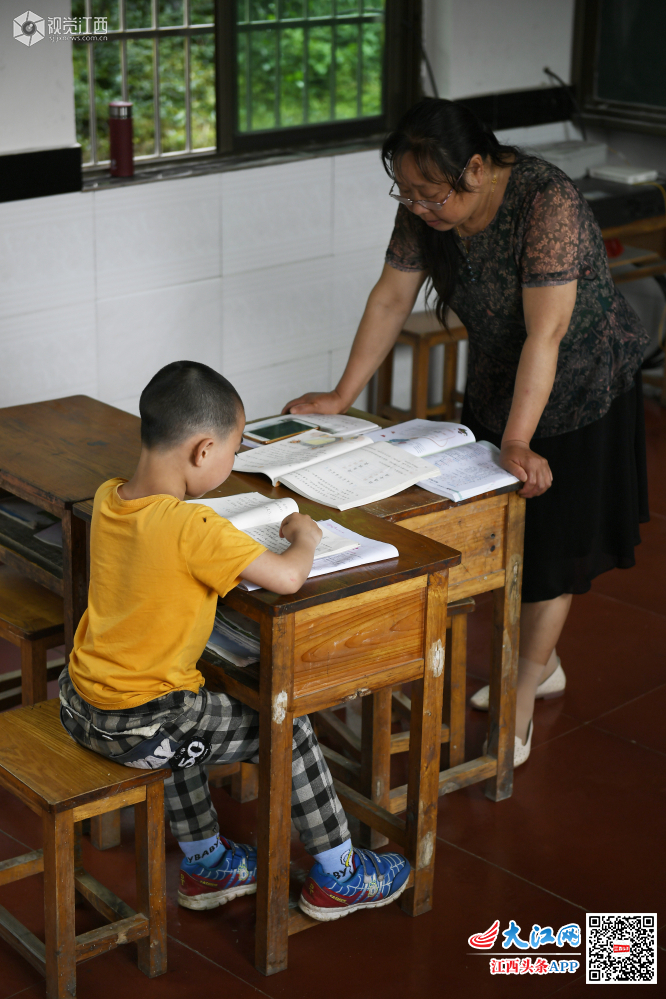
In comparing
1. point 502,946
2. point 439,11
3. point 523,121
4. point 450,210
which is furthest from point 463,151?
point 523,121

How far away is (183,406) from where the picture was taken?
1.82 m

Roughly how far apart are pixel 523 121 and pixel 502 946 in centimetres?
366

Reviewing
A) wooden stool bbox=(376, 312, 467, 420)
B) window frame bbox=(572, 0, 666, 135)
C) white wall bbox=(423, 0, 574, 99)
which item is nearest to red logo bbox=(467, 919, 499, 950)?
wooden stool bbox=(376, 312, 467, 420)

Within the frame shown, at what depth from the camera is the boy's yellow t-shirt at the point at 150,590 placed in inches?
70.5

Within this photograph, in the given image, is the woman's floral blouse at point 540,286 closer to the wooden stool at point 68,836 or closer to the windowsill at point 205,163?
the wooden stool at point 68,836

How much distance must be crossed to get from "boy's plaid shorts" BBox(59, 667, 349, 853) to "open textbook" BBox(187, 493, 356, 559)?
27 centimetres

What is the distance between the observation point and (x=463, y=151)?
226 cm

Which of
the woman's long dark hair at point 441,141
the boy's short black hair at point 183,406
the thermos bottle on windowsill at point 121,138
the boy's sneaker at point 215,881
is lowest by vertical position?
the boy's sneaker at point 215,881

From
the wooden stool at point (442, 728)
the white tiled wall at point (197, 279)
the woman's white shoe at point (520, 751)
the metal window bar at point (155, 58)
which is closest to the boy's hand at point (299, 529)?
the wooden stool at point (442, 728)

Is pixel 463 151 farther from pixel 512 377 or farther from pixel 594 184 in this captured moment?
pixel 594 184

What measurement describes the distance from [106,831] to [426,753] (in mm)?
705

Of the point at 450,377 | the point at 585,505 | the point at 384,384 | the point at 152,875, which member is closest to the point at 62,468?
the point at 152,875

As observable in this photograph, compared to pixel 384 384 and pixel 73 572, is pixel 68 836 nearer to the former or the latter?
pixel 73 572

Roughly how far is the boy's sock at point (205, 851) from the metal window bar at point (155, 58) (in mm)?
2430
